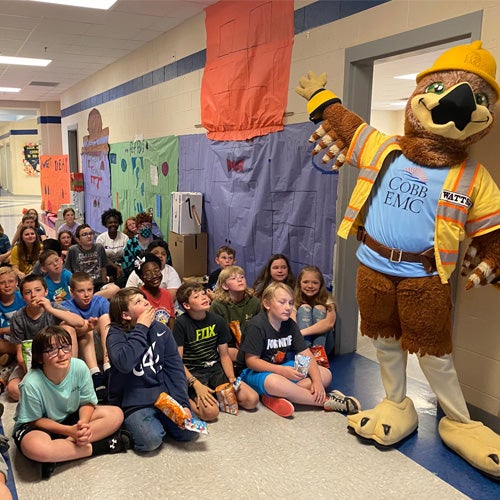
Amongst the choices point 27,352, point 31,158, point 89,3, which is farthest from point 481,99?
point 31,158

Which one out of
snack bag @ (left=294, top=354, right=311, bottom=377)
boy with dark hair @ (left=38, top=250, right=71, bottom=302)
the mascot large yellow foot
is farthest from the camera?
boy with dark hair @ (left=38, top=250, right=71, bottom=302)

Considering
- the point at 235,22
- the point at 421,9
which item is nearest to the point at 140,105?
the point at 235,22

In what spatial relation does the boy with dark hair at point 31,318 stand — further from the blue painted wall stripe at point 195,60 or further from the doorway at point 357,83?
the blue painted wall stripe at point 195,60

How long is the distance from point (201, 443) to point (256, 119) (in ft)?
9.39

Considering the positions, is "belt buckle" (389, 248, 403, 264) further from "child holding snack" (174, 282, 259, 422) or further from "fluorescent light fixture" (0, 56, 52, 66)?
"fluorescent light fixture" (0, 56, 52, 66)

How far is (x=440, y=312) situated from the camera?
2420 millimetres

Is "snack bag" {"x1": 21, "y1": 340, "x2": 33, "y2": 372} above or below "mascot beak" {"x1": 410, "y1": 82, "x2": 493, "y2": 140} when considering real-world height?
below

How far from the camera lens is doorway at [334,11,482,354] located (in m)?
2.66

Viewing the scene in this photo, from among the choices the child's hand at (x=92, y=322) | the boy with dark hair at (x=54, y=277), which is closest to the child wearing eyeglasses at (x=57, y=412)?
the child's hand at (x=92, y=322)

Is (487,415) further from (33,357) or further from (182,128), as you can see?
(182,128)

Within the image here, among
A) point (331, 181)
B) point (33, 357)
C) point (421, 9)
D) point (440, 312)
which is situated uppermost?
point (421, 9)

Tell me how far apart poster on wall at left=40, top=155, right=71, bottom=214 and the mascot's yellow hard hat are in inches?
406

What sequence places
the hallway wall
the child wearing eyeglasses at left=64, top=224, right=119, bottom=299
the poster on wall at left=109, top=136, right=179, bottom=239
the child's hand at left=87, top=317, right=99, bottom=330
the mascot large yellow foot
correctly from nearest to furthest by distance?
the mascot large yellow foot < the hallway wall < the child's hand at left=87, top=317, right=99, bottom=330 < the child wearing eyeglasses at left=64, top=224, right=119, bottom=299 < the poster on wall at left=109, top=136, right=179, bottom=239

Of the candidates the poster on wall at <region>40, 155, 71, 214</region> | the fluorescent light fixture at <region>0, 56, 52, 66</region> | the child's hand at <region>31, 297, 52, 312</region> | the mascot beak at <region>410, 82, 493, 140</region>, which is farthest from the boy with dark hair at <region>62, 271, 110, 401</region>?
the poster on wall at <region>40, 155, 71, 214</region>
